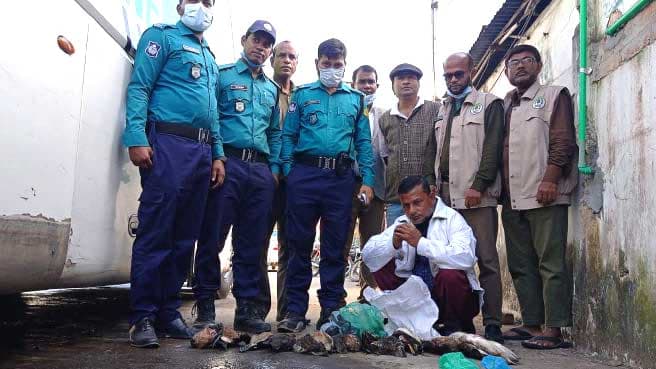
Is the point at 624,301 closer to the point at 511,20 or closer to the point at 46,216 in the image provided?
the point at 46,216

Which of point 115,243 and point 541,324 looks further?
point 541,324

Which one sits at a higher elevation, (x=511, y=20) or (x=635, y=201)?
(x=511, y=20)

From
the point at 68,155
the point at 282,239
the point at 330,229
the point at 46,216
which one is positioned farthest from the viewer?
the point at 282,239

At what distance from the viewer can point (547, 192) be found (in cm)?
310

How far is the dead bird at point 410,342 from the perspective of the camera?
2.79 meters

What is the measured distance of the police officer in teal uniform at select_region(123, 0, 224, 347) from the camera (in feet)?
8.80

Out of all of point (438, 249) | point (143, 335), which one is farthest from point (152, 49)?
point (438, 249)

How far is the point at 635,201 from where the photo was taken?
2502 millimetres

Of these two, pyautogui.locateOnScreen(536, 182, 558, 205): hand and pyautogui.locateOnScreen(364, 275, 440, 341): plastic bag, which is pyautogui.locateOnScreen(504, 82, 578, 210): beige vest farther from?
pyautogui.locateOnScreen(364, 275, 440, 341): plastic bag

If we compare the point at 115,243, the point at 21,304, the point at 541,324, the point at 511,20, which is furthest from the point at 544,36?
the point at 21,304

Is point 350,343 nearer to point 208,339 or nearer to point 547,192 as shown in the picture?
point 208,339

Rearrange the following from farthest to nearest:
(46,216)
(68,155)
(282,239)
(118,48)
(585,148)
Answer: (282,239) → (585,148) → (118,48) → (68,155) → (46,216)

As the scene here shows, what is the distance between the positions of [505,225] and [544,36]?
71.7 inches

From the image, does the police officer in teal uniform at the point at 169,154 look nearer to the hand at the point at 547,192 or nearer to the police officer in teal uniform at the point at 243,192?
the police officer in teal uniform at the point at 243,192
